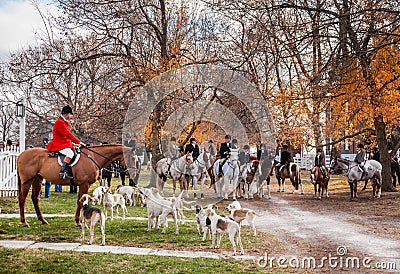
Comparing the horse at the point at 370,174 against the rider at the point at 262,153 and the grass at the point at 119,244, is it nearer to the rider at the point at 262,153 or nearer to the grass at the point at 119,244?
the rider at the point at 262,153

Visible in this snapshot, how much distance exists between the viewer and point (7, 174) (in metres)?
17.4

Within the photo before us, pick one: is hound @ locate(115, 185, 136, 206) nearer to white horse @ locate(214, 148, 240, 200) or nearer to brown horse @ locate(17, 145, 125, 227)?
brown horse @ locate(17, 145, 125, 227)

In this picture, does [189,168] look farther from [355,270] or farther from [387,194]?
[355,270]

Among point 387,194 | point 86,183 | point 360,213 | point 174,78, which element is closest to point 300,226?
point 360,213

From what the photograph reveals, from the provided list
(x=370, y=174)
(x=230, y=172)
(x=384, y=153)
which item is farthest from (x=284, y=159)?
(x=230, y=172)

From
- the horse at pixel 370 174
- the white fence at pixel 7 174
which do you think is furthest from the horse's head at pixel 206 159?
the white fence at pixel 7 174

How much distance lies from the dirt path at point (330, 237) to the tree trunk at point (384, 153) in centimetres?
630

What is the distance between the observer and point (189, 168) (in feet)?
61.8

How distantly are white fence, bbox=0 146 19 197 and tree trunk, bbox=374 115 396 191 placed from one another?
15.1 m

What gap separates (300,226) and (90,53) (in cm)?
1190

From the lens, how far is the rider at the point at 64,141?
10742 mm

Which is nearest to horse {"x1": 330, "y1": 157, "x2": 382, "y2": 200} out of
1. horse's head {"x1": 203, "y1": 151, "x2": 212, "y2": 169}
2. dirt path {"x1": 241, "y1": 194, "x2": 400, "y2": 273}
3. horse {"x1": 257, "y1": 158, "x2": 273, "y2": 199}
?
horse {"x1": 257, "y1": 158, "x2": 273, "y2": 199}

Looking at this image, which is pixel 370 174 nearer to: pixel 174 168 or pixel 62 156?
pixel 174 168

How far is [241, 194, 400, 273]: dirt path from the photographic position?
8.93 m
